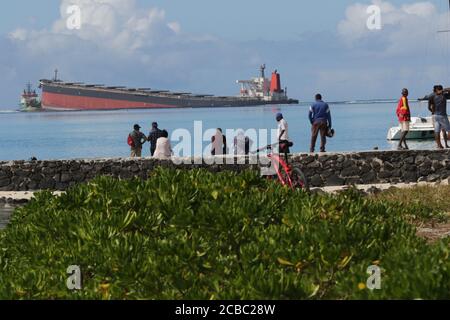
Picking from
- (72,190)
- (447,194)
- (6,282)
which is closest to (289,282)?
(6,282)

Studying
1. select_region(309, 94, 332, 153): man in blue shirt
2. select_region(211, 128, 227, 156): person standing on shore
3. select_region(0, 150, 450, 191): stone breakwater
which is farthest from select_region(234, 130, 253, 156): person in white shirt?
select_region(309, 94, 332, 153): man in blue shirt

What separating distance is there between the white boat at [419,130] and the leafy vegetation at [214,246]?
2007 inches

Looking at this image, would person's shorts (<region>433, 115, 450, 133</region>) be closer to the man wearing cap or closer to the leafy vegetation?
the man wearing cap

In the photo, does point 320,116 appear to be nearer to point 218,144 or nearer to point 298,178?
point 218,144

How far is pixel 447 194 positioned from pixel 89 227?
357 inches

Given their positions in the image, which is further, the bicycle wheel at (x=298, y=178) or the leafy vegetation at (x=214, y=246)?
the bicycle wheel at (x=298, y=178)

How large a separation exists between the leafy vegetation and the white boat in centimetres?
5098

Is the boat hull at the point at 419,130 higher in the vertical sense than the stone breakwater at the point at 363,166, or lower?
higher

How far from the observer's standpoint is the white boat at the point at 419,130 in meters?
59.2

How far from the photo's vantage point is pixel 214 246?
787 centimetres

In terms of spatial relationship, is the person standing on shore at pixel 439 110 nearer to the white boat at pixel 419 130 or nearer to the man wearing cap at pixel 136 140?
the man wearing cap at pixel 136 140

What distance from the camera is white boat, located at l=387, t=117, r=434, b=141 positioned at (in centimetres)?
5919

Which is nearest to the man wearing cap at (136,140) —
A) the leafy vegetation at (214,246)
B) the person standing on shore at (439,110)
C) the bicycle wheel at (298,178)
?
the person standing on shore at (439,110)

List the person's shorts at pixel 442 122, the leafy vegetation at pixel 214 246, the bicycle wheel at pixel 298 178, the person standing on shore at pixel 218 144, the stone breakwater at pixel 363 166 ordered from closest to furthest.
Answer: the leafy vegetation at pixel 214 246 → the bicycle wheel at pixel 298 178 → the stone breakwater at pixel 363 166 → the person's shorts at pixel 442 122 → the person standing on shore at pixel 218 144
